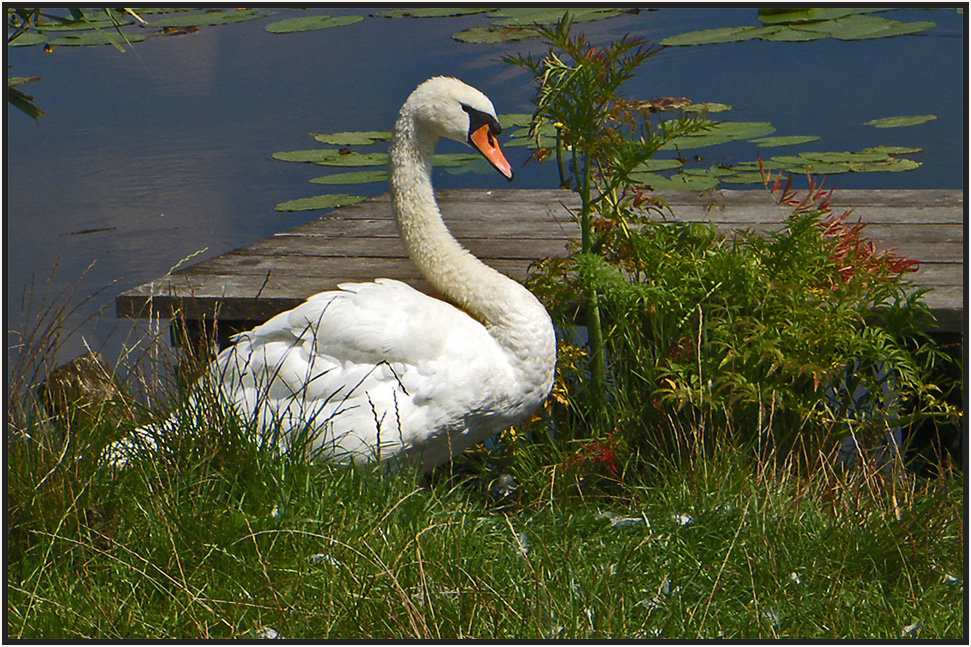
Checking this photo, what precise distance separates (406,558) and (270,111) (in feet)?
30.1

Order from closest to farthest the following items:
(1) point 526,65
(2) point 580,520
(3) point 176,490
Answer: (3) point 176,490
(2) point 580,520
(1) point 526,65

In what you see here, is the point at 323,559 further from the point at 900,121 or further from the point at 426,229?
the point at 900,121

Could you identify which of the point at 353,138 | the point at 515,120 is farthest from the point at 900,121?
the point at 353,138

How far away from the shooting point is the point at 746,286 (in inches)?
135

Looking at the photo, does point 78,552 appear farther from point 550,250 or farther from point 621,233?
point 550,250

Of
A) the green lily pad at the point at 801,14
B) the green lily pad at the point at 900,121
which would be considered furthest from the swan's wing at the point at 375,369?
the green lily pad at the point at 801,14

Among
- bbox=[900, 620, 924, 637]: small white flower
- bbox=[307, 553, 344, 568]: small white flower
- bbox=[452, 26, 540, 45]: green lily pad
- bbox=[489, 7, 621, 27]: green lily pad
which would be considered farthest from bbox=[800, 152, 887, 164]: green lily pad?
bbox=[307, 553, 344, 568]: small white flower

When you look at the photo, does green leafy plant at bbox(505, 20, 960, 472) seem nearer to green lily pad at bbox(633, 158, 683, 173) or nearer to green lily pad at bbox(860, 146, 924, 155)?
green lily pad at bbox(633, 158, 683, 173)

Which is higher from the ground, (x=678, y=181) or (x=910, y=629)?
(x=678, y=181)

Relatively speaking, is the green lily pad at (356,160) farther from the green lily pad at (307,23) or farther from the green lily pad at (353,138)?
the green lily pad at (307,23)

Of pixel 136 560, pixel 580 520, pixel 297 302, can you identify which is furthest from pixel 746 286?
pixel 136 560

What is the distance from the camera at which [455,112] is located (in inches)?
141

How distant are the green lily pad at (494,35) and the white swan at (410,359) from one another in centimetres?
706

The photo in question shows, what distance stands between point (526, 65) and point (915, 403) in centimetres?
212
